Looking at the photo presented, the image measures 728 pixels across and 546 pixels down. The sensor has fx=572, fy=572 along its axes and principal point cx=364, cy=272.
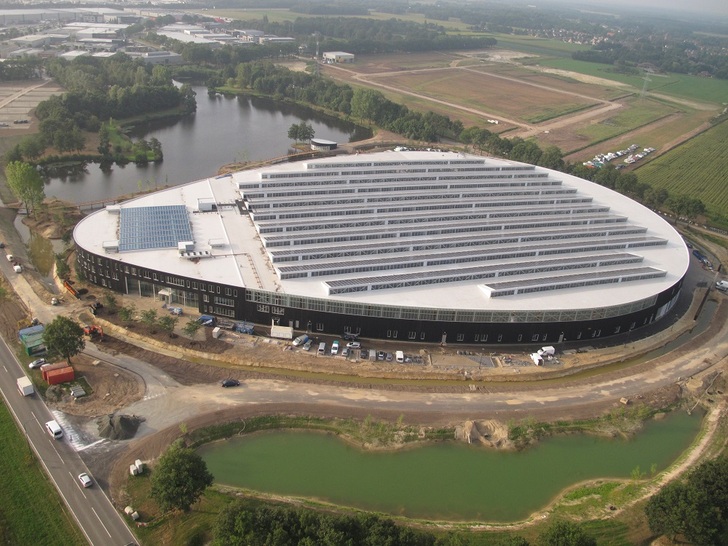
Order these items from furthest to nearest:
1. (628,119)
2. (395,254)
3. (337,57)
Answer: (337,57) < (628,119) < (395,254)

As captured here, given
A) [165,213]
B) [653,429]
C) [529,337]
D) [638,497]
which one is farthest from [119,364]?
[653,429]

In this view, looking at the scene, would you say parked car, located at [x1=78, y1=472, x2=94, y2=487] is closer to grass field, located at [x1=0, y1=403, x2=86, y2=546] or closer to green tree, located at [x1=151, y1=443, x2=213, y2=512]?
grass field, located at [x1=0, y1=403, x2=86, y2=546]

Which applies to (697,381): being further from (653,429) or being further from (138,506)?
(138,506)

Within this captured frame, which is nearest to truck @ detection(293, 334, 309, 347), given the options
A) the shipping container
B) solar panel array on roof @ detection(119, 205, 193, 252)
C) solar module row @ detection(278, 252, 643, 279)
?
solar module row @ detection(278, 252, 643, 279)

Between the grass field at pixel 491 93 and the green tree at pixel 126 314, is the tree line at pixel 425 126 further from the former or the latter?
the green tree at pixel 126 314

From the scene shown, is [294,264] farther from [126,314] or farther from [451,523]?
[451,523]

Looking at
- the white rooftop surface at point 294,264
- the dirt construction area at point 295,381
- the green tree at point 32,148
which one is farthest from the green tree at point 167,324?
the green tree at point 32,148

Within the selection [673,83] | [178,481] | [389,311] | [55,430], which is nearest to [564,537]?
[178,481]
